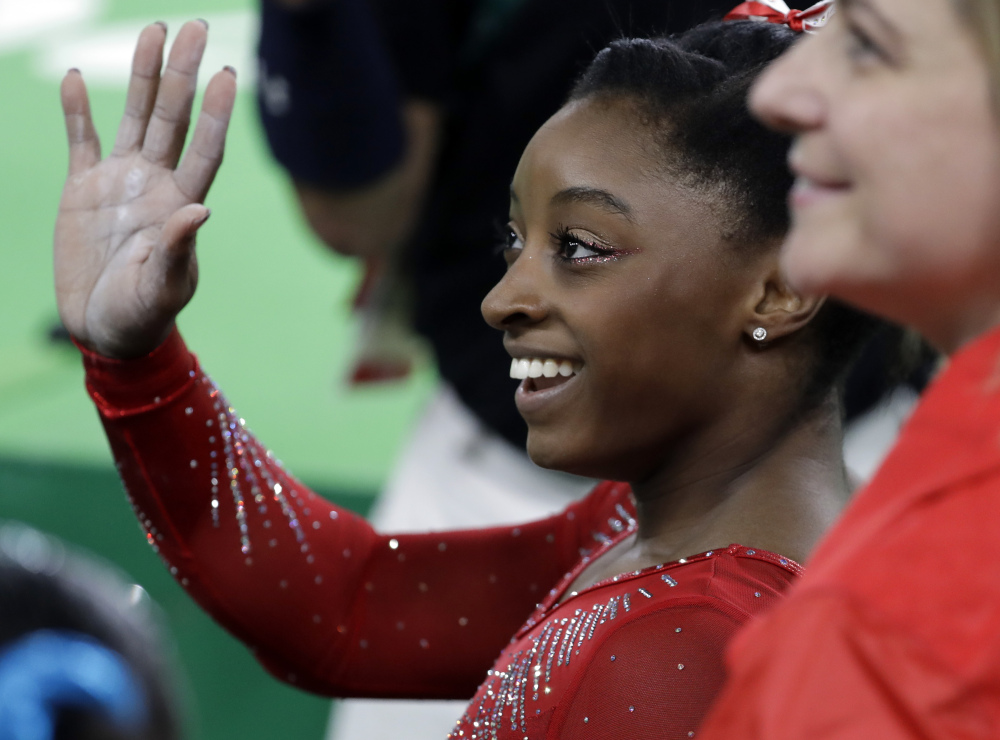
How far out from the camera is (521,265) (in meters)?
0.98

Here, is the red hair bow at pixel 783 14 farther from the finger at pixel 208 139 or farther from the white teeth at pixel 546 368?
the finger at pixel 208 139

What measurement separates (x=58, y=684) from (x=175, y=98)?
2.29 ft

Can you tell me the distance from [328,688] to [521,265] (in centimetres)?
52

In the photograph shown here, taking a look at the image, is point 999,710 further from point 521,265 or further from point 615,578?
point 521,265

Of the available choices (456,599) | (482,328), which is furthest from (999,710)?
(482,328)

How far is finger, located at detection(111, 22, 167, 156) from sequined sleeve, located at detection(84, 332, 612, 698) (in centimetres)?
19

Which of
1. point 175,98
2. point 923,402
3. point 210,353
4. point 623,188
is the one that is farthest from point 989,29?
point 210,353

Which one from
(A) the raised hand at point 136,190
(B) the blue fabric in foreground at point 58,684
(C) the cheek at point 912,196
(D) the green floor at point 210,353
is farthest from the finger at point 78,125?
(D) the green floor at point 210,353

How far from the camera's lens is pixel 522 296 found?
971mm

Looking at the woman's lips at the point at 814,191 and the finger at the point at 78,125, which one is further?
the finger at the point at 78,125

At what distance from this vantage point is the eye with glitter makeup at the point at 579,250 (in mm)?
948

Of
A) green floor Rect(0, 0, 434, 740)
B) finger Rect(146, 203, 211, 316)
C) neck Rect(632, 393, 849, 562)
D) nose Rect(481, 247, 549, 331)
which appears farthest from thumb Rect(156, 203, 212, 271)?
green floor Rect(0, 0, 434, 740)

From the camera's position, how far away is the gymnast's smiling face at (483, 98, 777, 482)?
944 millimetres

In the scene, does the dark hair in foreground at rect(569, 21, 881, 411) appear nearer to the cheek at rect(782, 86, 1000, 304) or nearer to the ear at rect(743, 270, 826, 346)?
the ear at rect(743, 270, 826, 346)
